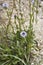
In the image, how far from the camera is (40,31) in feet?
11.4

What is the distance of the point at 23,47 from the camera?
2.99 meters

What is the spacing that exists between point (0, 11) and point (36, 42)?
3.09ft

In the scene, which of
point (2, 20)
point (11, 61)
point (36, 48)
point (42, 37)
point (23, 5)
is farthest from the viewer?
point (23, 5)

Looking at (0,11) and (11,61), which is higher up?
(0,11)

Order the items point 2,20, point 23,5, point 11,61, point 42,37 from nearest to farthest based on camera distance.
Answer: point 11,61, point 42,37, point 2,20, point 23,5

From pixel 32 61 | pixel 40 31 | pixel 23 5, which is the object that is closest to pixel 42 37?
pixel 40 31

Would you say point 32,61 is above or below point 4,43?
below

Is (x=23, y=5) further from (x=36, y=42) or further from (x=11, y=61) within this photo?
Answer: (x=11, y=61)

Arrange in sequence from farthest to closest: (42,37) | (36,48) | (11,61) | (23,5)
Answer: (23,5)
(42,37)
(36,48)
(11,61)

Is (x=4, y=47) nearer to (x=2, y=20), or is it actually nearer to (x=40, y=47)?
(x=40, y=47)

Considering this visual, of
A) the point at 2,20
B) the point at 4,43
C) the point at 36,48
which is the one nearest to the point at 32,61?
the point at 36,48

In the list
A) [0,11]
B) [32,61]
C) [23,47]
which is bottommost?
[32,61]

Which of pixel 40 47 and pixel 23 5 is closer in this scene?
pixel 40 47

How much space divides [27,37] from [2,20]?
842mm
